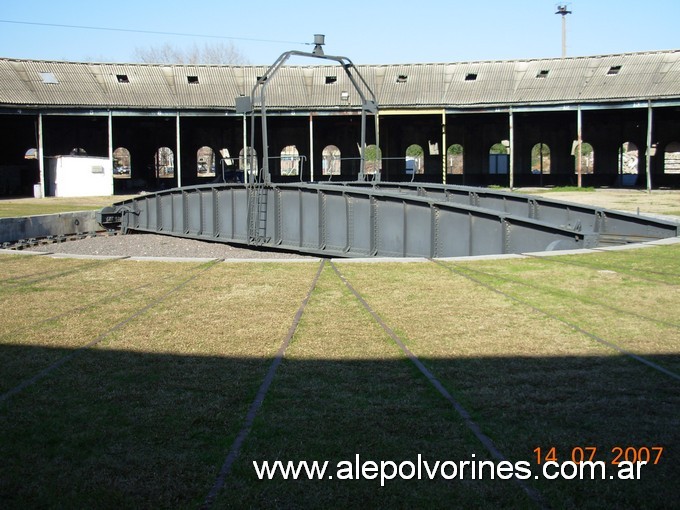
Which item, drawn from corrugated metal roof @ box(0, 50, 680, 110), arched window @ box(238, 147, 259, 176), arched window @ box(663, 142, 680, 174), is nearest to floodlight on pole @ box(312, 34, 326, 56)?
arched window @ box(238, 147, 259, 176)

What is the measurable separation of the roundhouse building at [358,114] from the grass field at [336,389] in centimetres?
2590

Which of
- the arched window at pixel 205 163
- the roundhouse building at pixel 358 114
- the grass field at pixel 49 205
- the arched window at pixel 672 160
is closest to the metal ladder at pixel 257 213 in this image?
the grass field at pixel 49 205

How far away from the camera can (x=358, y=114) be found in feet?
131

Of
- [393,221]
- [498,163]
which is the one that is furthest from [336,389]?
[498,163]

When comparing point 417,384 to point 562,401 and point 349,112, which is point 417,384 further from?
point 349,112

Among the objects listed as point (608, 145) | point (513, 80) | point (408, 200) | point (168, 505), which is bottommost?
point (168, 505)

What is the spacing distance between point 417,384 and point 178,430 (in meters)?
2.02

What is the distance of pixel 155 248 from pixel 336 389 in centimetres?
1815

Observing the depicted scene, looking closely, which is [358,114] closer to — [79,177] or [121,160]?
[79,177]

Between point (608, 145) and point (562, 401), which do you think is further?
point (608, 145)

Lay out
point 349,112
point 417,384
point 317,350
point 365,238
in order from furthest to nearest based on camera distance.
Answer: point 349,112, point 365,238, point 317,350, point 417,384

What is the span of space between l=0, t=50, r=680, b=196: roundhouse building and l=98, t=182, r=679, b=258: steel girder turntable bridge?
12.4 m

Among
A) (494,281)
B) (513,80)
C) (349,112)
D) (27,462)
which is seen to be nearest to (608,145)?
(513,80)

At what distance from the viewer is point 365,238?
1792 centimetres
